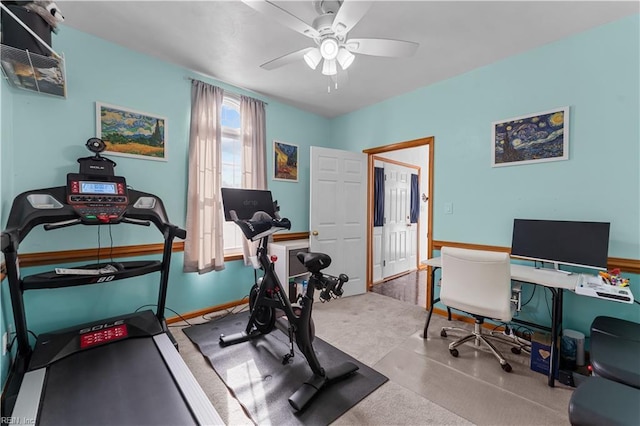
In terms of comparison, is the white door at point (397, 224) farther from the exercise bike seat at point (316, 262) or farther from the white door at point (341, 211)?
the exercise bike seat at point (316, 262)

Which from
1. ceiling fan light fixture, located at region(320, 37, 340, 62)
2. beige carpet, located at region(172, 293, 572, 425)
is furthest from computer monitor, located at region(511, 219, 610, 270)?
ceiling fan light fixture, located at region(320, 37, 340, 62)

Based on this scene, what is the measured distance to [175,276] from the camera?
2.87 metres

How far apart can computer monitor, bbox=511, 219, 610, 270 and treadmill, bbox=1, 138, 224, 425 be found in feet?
8.99

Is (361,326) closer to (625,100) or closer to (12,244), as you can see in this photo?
(12,244)

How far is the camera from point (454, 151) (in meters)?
3.10

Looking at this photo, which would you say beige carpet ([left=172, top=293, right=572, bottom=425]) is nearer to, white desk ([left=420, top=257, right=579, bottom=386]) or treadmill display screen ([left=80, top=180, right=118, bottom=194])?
white desk ([left=420, top=257, right=579, bottom=386])

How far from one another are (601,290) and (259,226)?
2.55 metres

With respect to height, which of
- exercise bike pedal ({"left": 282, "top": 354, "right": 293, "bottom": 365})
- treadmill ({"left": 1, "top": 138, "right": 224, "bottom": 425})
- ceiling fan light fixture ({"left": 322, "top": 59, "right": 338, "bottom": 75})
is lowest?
exercise bike pedal ({"left": 282, "top": 354, "right": 293, "bottom": 365})

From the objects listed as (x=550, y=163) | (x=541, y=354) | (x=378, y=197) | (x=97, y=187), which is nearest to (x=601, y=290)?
(x=541, y=354)

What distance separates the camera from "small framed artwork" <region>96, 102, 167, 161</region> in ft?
7.99

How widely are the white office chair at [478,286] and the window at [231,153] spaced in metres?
2.41

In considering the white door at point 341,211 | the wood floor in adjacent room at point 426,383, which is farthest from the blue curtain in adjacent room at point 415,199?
the wood floor in adjacent room at point 426,383

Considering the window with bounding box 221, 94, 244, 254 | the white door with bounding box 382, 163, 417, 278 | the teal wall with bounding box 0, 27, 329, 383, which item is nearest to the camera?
the teal wall with bounding box 0, 27, 329, 383

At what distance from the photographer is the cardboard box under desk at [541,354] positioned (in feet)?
6.66
